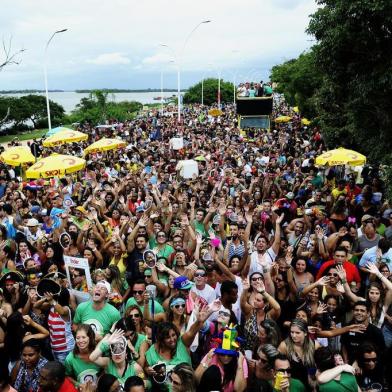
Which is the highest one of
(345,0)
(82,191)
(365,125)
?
(345,0)

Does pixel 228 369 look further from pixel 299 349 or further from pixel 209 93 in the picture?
pixel 209 93

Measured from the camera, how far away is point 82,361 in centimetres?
404

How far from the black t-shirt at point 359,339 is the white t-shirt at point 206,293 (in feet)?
5.01

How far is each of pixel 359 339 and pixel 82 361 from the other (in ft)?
8.83

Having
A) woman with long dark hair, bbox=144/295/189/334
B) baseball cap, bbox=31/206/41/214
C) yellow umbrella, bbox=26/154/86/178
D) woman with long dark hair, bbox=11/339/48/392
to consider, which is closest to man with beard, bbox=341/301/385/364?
woman with long dark hair, bbox=144/295/189/334

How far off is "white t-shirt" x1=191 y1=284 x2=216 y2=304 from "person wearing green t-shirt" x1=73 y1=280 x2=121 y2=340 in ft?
3.25

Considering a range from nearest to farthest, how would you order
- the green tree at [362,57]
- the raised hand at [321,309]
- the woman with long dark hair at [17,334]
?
the woman with long dark hair at [17,334]
the raised hand at [321,309]
the green tree at [362,57]

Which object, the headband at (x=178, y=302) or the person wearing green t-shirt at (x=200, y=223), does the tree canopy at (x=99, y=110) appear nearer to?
the person wearing green t-shirt at (x=200, y=223)

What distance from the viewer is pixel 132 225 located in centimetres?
791

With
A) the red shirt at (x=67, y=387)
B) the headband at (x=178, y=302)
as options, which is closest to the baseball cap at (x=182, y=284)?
the headband at (x=178, y=302)

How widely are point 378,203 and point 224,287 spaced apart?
5999 mm

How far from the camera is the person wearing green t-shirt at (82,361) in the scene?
13.0 feet

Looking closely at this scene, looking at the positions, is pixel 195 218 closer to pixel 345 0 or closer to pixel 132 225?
pixel 132 225

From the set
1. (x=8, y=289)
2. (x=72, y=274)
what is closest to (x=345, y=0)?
(x=72, y=274)
